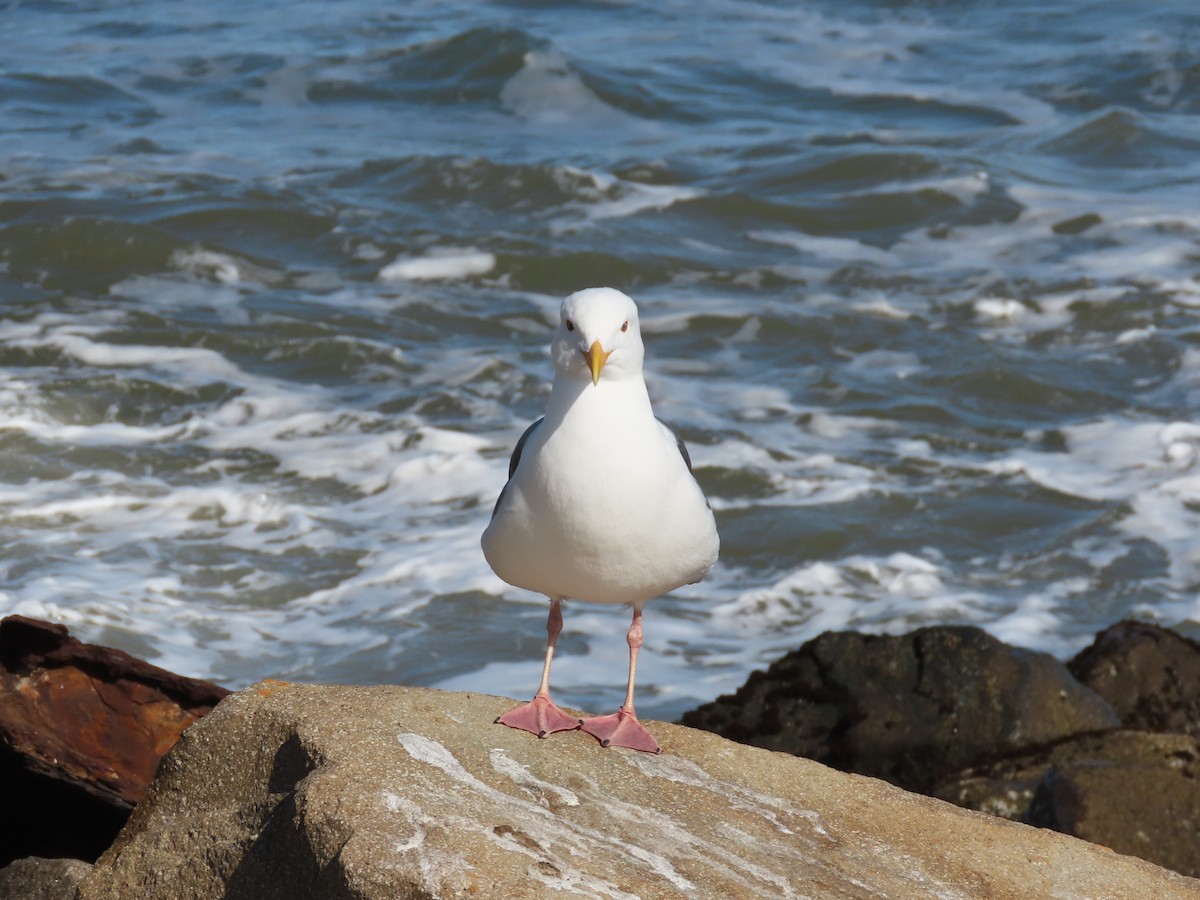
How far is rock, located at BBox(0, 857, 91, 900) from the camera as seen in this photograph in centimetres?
484

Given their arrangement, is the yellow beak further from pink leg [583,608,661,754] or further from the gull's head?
pink leg [583,608,661,754]

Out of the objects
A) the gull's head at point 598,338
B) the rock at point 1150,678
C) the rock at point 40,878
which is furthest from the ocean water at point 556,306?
the gull's head at point 598,338

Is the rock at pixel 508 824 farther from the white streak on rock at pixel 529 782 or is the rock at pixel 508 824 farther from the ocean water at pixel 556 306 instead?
the ocean water at pixel 556 306

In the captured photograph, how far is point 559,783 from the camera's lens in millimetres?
4289

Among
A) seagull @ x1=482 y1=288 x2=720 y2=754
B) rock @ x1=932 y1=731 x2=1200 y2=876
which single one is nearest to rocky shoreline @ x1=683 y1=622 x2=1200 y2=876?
rock @ x1=932 y1=731 x2=1200 y2=876

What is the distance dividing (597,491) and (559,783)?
0.82m

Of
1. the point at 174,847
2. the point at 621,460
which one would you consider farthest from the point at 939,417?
the point at 174,847

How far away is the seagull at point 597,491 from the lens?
4402 mm

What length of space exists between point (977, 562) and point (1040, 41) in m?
15.0

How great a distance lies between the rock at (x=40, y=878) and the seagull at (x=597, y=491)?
4.94ft

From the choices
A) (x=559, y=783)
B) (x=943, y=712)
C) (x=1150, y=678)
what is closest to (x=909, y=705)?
(x=943, y=712)

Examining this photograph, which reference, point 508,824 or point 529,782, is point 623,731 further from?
point 508,824

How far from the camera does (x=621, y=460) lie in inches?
174

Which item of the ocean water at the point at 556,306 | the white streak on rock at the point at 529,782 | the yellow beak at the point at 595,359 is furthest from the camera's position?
the ocean water at the point at 556,306
